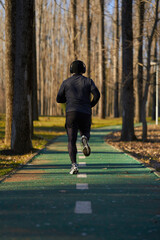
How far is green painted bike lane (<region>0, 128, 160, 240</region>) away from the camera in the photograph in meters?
4.68

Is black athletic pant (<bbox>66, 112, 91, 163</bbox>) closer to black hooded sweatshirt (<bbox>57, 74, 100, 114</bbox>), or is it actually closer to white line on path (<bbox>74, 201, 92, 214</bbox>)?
black hooded sweatshirt (<bbox>57, 74, 100, 114</bbox>)

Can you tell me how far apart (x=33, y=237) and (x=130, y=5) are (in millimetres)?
16462

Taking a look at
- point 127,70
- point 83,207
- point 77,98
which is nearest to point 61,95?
point 77,98

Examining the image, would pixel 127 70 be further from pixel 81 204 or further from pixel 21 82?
pixel 81 204

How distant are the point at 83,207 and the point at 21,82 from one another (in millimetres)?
8378

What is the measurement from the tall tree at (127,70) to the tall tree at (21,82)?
6216 millimetres

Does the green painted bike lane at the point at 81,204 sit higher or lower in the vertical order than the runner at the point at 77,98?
lower

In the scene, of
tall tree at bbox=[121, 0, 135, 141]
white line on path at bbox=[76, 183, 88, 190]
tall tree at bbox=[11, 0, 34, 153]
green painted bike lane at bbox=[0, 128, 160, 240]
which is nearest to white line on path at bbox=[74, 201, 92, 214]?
green painted bike lane at bbox=[0, 128, 160, 240]

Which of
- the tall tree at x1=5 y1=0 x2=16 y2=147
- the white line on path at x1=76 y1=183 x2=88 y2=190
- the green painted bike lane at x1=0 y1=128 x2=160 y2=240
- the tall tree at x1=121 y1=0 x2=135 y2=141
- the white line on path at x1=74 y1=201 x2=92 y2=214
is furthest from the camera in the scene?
the tall tree at x1=121 y1=0 x2=135 y2=141

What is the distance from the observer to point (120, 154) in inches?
572

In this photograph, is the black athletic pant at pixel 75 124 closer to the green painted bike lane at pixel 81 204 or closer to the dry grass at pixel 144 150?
the green painted bike lane at pixel 81 204

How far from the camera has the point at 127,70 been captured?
64.4 feet

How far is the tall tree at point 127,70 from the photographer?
64.1ft

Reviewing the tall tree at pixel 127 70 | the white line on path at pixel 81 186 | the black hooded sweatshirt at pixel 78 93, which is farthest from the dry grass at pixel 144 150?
the white line on path at pixel 81 186
